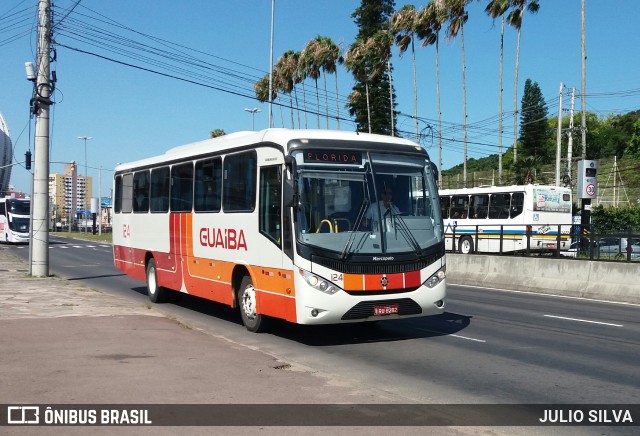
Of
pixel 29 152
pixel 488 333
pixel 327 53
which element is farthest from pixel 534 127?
pixel 488 333

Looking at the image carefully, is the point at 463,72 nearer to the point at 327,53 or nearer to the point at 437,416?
the point at 327,53

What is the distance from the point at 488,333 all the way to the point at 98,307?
7816 mm

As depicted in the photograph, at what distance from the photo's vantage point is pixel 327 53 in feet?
187

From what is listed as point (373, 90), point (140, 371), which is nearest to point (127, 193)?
point (140, 371)

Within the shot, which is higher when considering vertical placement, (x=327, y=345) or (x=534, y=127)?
(x=534, y=127)

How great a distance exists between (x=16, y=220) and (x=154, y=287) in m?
43.2

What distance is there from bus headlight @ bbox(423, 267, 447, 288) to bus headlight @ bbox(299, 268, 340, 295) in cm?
163

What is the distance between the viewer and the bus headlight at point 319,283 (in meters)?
10.2

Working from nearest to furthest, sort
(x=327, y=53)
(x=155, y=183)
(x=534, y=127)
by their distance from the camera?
(x=155, y=183), (x=327, y=53), (x=534, y=127)

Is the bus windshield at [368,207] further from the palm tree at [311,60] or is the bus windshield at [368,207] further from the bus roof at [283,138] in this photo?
the palm tree at [311,60]

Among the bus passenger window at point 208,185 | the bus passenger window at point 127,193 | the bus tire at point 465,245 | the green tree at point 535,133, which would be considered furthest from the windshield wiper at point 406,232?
the green tree at point 535,133

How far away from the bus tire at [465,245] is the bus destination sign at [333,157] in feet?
76.5

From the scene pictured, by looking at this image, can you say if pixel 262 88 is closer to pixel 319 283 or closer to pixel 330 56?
pixel 330 56

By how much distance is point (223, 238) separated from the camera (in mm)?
12797
